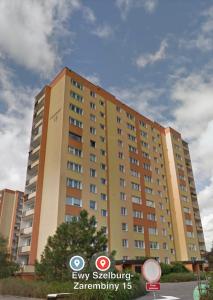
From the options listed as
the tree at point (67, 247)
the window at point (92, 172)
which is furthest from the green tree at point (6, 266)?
the window at point (92, 172)

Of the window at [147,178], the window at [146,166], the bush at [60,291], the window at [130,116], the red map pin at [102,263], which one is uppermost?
the window at [130,116]

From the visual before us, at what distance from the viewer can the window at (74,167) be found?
1678 inches

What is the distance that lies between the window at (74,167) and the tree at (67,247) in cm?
1759

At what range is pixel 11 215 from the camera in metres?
98.4

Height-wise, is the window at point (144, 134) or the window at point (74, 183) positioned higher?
the window at point (144, 134)

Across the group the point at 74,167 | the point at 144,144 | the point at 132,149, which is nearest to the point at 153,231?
the point at 132,149

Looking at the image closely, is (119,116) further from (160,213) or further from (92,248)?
(92,248)

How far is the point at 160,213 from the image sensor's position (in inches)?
2216

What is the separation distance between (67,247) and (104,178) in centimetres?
2402

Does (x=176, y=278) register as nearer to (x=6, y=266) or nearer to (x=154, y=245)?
(x=154, y=245)

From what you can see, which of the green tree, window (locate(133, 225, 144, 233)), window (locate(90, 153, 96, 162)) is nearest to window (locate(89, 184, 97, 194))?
window (locate(90, 153, 96, 162))

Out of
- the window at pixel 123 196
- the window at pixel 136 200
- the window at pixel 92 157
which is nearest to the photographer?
the window at pixel 92 157

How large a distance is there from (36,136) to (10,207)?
196ft

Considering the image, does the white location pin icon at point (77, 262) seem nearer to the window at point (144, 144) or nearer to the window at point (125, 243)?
the window at point (125, 243)
